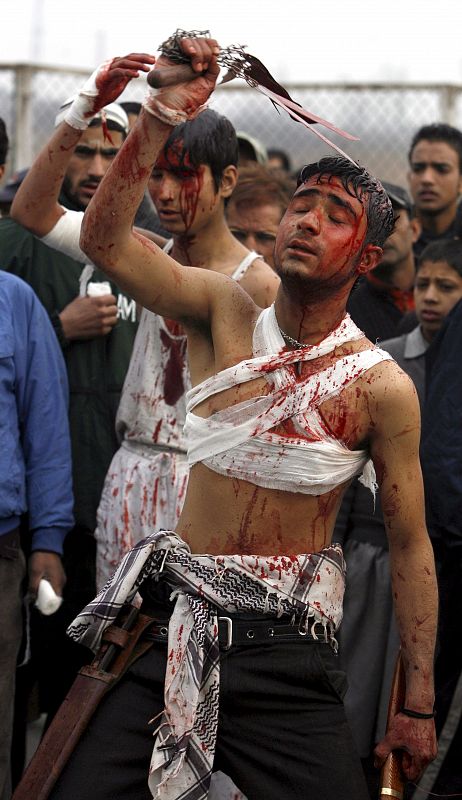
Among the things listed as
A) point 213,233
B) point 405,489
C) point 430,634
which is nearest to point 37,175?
point 213,233

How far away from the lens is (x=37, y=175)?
4.05 meters

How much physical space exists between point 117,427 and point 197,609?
1.45m

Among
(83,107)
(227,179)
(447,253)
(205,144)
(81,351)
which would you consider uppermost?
(83,107)

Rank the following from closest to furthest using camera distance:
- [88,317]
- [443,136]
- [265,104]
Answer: [88,317], [443,136], [265,104]

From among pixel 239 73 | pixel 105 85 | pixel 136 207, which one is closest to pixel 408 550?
pixel 136 207

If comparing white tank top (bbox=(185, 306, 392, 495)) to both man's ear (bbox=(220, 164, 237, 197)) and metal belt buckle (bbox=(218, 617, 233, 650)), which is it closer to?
metal belt buckle (bbox=(218, 617, 233, 650))

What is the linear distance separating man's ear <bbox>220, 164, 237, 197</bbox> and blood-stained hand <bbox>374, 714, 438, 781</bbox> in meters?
1.96

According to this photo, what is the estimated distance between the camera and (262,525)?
305 cm

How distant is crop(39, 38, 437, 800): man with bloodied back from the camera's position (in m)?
2.90

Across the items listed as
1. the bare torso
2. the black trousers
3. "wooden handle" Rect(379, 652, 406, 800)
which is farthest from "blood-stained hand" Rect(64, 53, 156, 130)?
"wooden handle" Rect(379, 652, 406, 800)

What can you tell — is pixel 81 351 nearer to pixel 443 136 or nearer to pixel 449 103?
pixel 443 136

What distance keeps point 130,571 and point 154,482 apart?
1.06 m

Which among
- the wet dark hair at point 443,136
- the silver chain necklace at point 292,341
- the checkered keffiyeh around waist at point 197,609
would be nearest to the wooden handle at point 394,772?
the checkered keffiyeh around waist at point 197,609

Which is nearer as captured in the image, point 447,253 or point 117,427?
point 117,427
